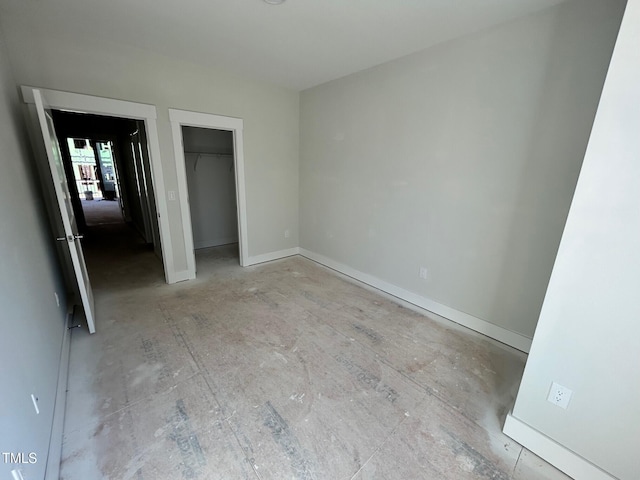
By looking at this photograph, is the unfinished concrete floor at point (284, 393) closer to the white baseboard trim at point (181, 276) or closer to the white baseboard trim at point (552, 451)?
the white baseboard trim at point (552, 451)

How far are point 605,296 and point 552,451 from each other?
0.92 m

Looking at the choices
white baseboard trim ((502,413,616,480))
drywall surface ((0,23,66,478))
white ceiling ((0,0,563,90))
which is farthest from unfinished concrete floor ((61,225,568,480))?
white ceiling ((0,0,563,90))

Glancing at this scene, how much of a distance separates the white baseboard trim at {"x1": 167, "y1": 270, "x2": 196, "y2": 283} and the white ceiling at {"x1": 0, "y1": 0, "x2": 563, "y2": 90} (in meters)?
2.57

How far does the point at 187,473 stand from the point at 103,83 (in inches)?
135

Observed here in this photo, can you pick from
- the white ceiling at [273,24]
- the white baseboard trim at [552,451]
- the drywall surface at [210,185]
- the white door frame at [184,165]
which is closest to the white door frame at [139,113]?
the white door frame at [184,165]

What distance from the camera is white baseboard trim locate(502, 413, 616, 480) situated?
1.31 m

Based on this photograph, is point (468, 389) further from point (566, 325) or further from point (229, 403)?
point (229, 403)

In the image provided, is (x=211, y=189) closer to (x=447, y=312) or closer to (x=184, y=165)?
(x=184, y=165)

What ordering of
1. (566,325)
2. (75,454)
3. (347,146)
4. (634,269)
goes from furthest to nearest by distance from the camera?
(347,146) < (75,454) < (566,325) < (634,269)

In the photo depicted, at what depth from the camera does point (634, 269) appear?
1.12 m

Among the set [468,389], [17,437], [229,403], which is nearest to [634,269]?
[468,389]

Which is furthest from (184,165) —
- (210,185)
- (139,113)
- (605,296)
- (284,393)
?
(605,296)

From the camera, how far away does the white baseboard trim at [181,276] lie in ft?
11.3

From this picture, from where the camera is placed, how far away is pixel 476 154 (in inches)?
93.4
